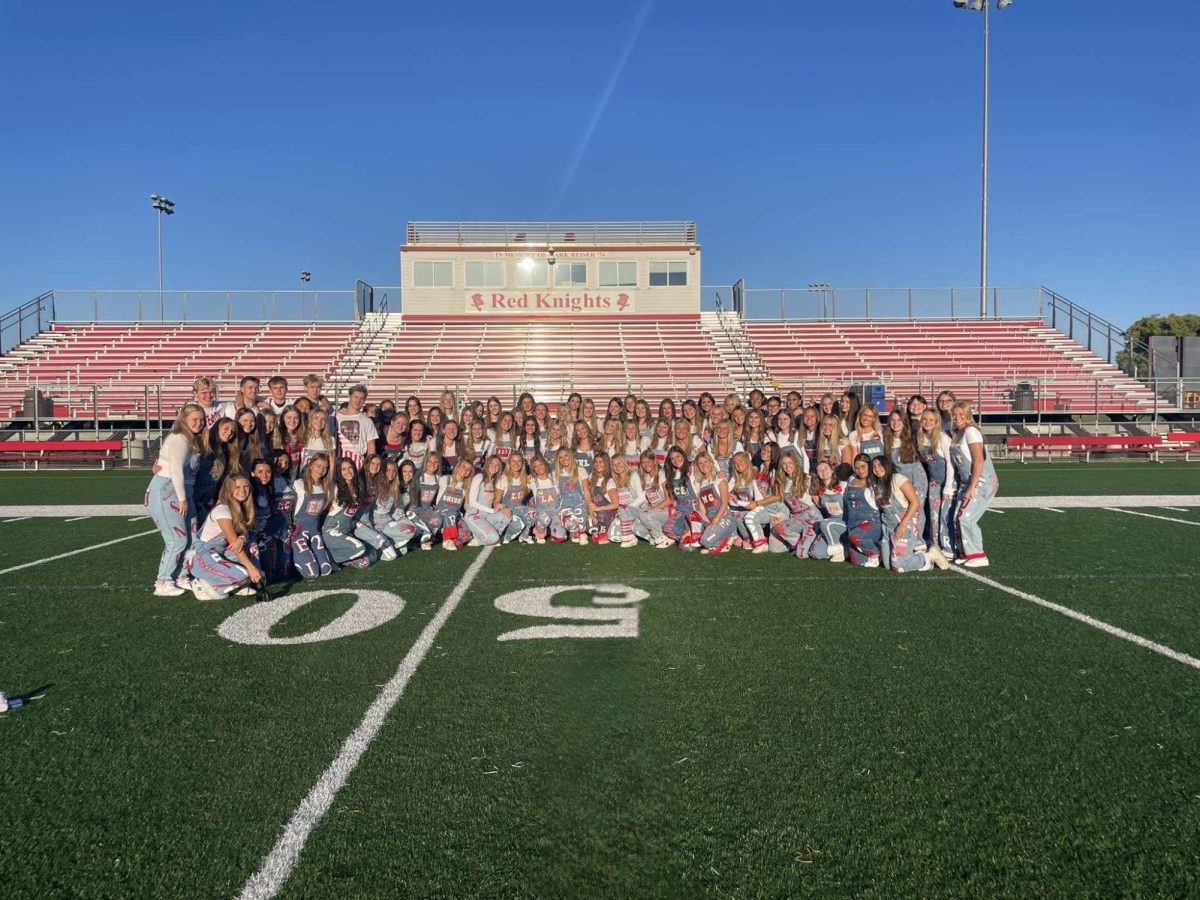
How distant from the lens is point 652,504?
8383mm

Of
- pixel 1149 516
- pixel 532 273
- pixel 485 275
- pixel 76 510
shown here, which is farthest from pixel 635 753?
pixel 485 275

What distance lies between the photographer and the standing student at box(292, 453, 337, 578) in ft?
22.1

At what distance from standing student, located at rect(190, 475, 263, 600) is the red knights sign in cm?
2685

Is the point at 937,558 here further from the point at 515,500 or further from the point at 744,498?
the point at 515,500

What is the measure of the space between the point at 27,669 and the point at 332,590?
2.22 m

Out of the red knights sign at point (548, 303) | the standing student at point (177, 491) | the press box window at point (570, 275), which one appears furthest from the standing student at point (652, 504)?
the press box window at point (570, 275)

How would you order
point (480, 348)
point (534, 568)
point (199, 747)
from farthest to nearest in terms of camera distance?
point (480, 348), point (534, 568), point (199, 747)

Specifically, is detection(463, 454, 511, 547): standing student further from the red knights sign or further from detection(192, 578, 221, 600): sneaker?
the red knights sign

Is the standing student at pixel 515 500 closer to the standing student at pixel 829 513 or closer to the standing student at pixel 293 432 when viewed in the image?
the standing student at pixel 293 432

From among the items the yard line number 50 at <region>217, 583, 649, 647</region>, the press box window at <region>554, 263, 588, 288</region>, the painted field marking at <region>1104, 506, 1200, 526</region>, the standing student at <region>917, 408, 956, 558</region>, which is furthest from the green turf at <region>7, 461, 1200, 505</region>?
the press box window at <region>554, 263, 588, 288</region>

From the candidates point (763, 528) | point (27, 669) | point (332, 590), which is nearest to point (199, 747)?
point (27, 669)

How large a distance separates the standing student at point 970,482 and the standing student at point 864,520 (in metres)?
0.77

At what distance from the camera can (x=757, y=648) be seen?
4562 mm

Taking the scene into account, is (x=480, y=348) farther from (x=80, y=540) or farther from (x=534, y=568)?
(x=534, y=568)
